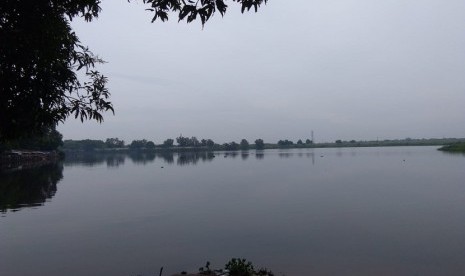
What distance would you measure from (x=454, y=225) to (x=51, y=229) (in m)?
18.8

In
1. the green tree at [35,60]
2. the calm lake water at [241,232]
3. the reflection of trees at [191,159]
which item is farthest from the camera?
the reflection of trees at [191,159]

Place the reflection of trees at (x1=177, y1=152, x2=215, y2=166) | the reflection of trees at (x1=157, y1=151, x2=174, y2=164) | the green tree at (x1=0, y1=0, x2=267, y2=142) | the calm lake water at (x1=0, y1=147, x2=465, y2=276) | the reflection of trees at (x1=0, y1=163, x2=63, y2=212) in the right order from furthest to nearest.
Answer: the reflection of trees at (x1=157, y1=151, x2=174, y2=164), the reflection of trees at (x1=177, y1=152, x2=215, y2=166), the reflection of trees at (x1=0, y1=163, x2=63, y2=212), the calm lake water at (x1=0, y1=147, x2=465, y2=276), the green tree at (x1=0, y1=0, x2=267, y2=142)

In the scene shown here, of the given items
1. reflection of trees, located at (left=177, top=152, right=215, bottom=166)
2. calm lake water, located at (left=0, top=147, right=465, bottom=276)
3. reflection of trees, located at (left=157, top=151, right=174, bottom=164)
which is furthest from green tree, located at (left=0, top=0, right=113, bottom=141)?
reflection of trees, located at (left=157, top=151, right=174, bottom=164)

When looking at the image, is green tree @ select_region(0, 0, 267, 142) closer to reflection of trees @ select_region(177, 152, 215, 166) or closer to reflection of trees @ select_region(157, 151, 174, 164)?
reflection of trees @ select_region(177, 152, 215, 166)

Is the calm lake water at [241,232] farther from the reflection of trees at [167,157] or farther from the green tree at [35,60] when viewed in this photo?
the reflection of trees at [167,157]

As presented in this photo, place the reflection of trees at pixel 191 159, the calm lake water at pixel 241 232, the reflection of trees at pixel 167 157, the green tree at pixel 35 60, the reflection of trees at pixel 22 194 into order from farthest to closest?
the reflection of trees at pixel 167 157, the reflection of trees at pixel 191 159, the reflection of trees at pixel 22 194, the calm lake water at pixel 241 232, the green tree at pixel 35 60

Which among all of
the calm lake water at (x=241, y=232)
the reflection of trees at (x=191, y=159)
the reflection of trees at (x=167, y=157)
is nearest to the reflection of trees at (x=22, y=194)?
the calm lake water at (x=241, y=232)

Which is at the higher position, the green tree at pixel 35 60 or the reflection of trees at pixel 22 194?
the green tree at pixel 35 60

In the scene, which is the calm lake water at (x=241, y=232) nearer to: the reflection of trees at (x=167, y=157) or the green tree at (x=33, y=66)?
the green tree at (x=33, y=66)

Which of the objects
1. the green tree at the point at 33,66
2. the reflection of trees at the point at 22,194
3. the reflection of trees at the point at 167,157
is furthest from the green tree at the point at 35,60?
the reflection of trees at the point at 167,157

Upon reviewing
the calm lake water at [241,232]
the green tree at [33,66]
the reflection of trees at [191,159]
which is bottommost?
the calm lake water at [241,232]

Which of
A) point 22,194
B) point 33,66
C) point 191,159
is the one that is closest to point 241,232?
point 33,66

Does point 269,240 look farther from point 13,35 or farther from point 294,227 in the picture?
point 13,35

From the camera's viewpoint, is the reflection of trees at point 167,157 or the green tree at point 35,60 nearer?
the green tree at point 35,60
